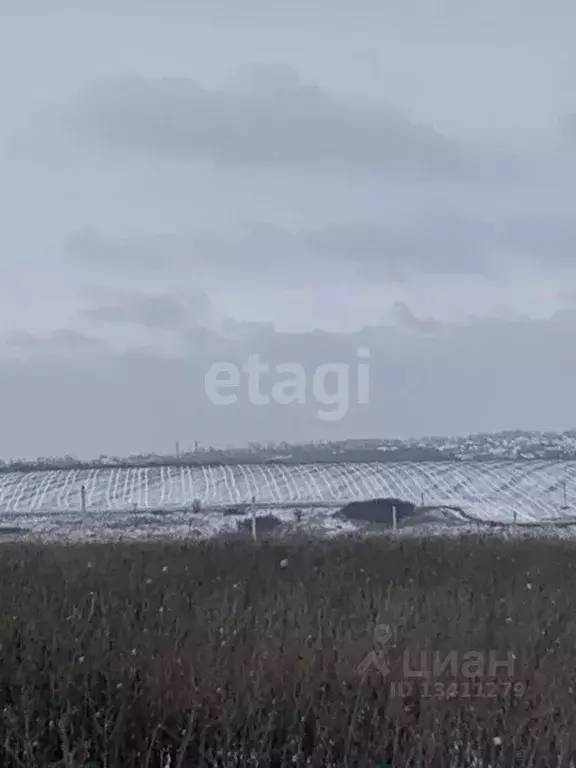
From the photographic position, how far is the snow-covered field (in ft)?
88.1

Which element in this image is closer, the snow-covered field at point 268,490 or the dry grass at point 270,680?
the dry grass at point 270,680

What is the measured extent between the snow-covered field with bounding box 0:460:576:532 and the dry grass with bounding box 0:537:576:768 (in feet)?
55.5

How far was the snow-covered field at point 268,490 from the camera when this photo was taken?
26859 millimetres

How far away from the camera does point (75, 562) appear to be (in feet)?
33.9

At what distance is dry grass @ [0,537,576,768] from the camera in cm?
442

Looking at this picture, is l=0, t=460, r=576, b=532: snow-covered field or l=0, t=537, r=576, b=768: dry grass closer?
l=0, t=537, r=576, b=768: dry grass

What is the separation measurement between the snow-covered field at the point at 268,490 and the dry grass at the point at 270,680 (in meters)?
16.9

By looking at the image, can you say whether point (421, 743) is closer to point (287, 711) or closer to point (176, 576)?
point (287, 711)

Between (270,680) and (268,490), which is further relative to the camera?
(268,490)

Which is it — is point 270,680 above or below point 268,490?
below

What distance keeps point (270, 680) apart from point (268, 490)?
26879 mm

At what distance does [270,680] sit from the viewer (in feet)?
15.8

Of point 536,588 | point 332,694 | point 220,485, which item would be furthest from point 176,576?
point 220,485

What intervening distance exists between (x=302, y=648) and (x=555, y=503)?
959 inches
